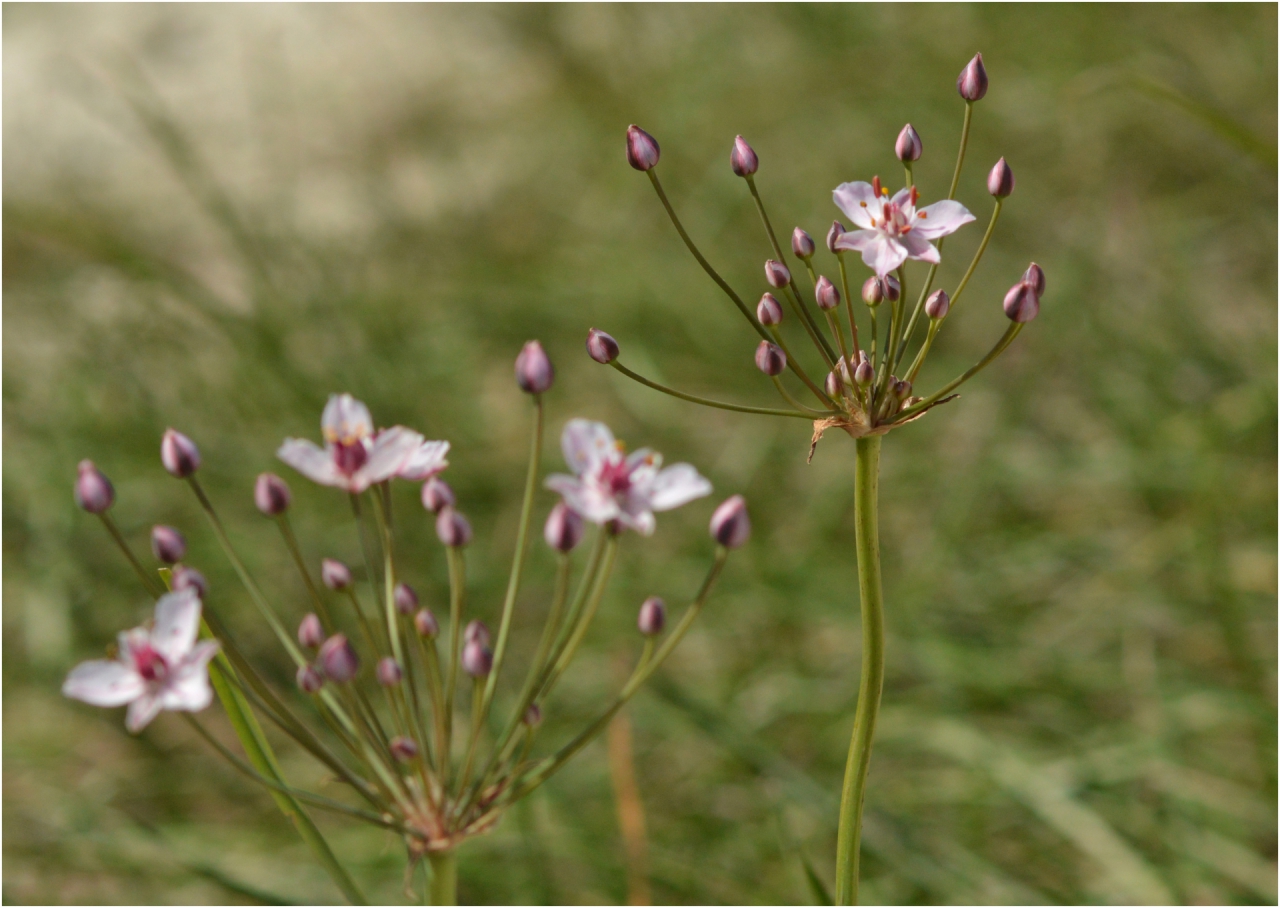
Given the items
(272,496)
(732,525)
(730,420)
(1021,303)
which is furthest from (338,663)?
(730,420)

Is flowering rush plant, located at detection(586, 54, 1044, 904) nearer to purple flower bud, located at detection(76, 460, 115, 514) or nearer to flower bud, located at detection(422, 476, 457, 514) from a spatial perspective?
flower bud, located at detection(422, 476, 457, 514)

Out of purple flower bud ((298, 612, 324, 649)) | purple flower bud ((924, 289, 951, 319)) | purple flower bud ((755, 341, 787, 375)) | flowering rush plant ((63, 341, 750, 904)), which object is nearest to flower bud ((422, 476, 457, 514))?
flowering rush plant ((63, 341, 750, 904))

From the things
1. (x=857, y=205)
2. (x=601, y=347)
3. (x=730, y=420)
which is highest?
(x=730, y=420)

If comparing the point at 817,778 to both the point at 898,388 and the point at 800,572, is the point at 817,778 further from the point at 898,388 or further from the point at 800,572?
the point at 898,388

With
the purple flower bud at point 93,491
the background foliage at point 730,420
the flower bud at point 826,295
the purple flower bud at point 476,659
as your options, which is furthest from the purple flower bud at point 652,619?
the background foliage at point 730,420

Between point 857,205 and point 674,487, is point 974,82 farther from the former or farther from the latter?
point 674,487

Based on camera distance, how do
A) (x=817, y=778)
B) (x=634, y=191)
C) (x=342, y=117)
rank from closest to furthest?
(x=817, y=778), (x=634, y=191), (x=342, y=117)

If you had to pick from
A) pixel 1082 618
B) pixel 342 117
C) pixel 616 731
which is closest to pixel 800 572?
pixel 1082 618
